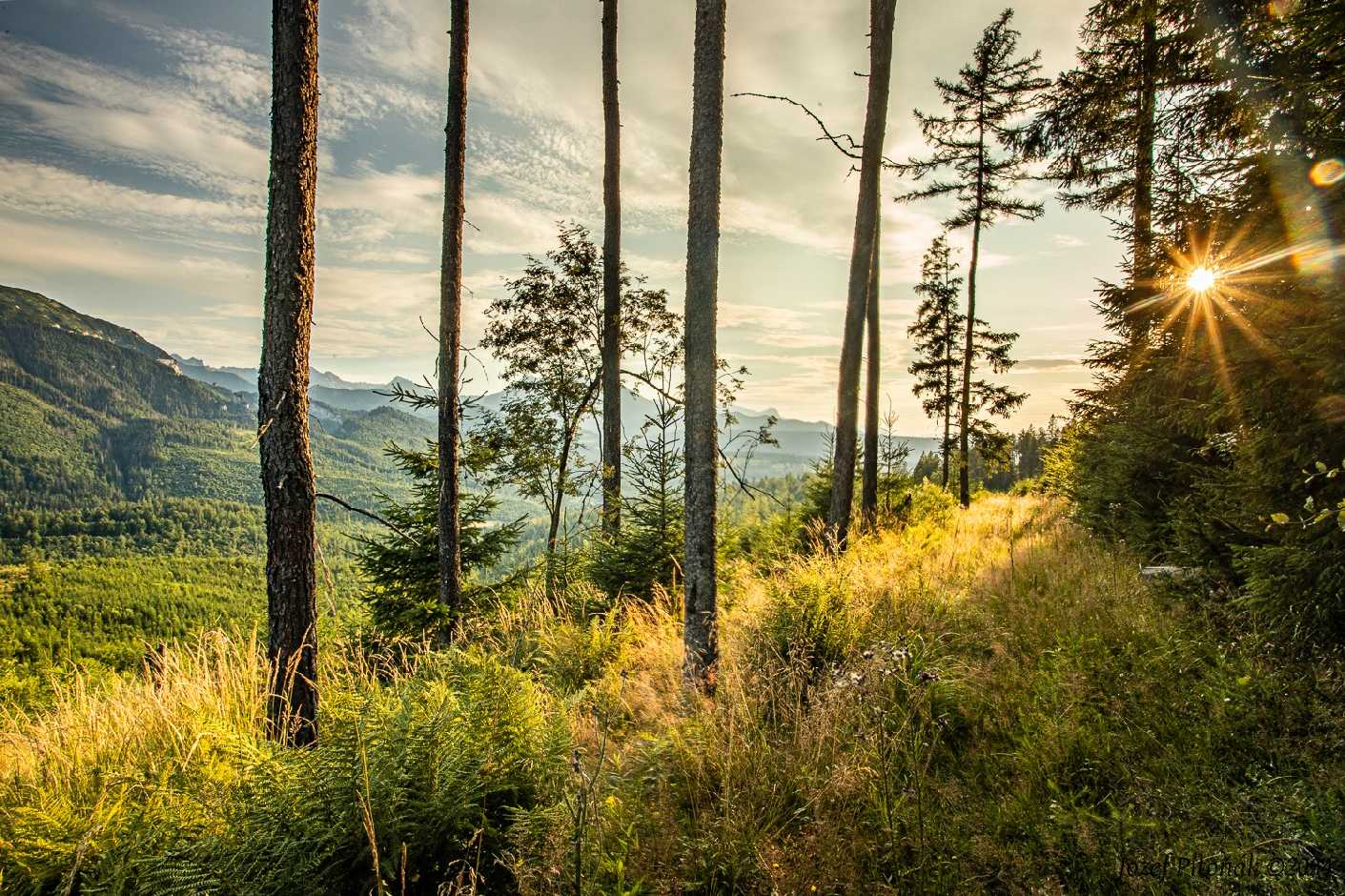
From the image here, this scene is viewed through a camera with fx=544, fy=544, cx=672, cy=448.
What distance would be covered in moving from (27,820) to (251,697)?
215 centimetres

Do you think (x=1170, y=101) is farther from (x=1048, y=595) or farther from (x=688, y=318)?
(x=688, y=318)

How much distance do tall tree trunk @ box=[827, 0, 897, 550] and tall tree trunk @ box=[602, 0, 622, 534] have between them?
408 cm

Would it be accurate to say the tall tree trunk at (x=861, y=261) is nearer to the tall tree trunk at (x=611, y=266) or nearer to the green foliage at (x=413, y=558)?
the tall tree trunk at (x=611, y=266)

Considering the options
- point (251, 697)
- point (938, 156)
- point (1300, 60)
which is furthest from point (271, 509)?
point (938, 156)

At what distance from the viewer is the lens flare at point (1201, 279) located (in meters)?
4.66

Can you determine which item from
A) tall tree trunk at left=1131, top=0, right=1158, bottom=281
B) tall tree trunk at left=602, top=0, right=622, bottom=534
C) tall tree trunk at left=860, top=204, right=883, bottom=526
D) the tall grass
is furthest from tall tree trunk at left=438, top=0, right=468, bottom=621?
tall tree trunk at left=1131, top=0, right=1158, bottom=281

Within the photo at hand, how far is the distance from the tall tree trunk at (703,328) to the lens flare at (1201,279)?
4244 millimetres

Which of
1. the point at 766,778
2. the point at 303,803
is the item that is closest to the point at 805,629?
the point at 766,778

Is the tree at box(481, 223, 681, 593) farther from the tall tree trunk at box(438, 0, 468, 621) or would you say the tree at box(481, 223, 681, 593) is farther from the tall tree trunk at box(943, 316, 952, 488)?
the tall tree trunk at box(943, 316, 952, 488)

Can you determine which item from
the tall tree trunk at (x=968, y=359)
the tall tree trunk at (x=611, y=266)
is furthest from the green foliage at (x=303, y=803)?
the tall tree trunk at (x=968, y=359)

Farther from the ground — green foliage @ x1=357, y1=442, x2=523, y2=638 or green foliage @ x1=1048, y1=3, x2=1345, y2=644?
green foliage @ x1=1048, y1=3, x2=1345, y2=644

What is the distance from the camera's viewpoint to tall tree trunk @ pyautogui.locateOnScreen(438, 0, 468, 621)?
762 centimetres

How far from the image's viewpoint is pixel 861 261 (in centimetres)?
841

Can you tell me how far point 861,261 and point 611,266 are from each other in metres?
5.35
